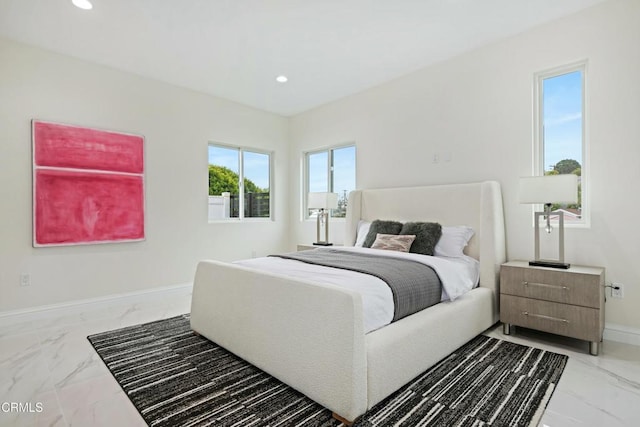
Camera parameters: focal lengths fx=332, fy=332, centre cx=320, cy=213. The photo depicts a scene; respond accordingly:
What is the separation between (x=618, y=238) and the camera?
263 cm

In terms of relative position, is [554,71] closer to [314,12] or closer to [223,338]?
[314,12]

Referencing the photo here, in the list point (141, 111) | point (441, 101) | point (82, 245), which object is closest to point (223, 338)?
point (82, 245)

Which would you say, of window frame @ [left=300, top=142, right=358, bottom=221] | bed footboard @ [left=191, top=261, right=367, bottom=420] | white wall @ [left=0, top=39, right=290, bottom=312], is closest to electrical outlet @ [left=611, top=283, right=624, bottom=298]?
bed footboard @ [left=191, top=261, right=367, bottom=420]

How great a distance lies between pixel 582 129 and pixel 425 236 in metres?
1.60

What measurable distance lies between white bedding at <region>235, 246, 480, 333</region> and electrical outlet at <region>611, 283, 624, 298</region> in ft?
3.22

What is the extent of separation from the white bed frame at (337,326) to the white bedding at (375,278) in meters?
0.08

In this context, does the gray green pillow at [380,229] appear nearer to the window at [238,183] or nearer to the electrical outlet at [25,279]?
the window at [238,183]

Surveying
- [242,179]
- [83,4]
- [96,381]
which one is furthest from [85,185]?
[96,381]

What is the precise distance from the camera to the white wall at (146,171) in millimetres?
3193

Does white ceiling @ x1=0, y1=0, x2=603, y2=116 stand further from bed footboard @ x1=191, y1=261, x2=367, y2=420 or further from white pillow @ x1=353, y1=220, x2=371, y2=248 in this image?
bed footboard @ x1=191, y1=261, x2=367, y2=420

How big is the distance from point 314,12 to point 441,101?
1.75 m

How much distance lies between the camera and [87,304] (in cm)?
357

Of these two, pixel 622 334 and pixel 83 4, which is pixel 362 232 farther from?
pixel 83 4

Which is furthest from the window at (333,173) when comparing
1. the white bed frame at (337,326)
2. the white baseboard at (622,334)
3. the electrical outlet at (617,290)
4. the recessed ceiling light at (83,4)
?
the recessed ceiling light at (83,4)
